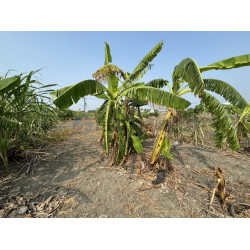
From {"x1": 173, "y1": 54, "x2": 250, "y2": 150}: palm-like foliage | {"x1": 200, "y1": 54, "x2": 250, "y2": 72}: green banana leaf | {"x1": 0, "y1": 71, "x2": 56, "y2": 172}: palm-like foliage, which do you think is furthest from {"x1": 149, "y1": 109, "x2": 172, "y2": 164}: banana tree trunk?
{"x1": 0, "y1": 71, "x2": 56, "y2": 172}: palm-like foliage

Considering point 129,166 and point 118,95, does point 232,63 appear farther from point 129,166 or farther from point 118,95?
point 129,166

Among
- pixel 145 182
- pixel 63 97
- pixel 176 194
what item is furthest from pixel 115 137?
pixel 176 194

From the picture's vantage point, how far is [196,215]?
209 centimetres

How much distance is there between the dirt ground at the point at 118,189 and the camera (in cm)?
213

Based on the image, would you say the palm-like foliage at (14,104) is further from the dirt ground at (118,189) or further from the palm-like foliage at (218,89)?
the palm-like foliage at (218,89)

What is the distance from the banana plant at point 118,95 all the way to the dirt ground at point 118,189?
2.51 ft

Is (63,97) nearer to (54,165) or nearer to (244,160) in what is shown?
(54,165)

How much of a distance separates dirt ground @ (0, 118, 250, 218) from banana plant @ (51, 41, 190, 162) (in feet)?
2.51

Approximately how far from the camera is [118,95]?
128 inches

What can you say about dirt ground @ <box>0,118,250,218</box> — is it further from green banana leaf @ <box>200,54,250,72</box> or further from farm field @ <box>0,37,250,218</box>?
green banana leaf @ <box>200,54,250,72</box>

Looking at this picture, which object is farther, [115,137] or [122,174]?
[115,137]

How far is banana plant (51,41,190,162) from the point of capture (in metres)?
2.60

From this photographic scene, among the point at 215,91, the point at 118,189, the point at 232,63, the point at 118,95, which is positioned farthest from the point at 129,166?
the point at 232,63

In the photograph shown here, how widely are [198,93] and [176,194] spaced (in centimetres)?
209
